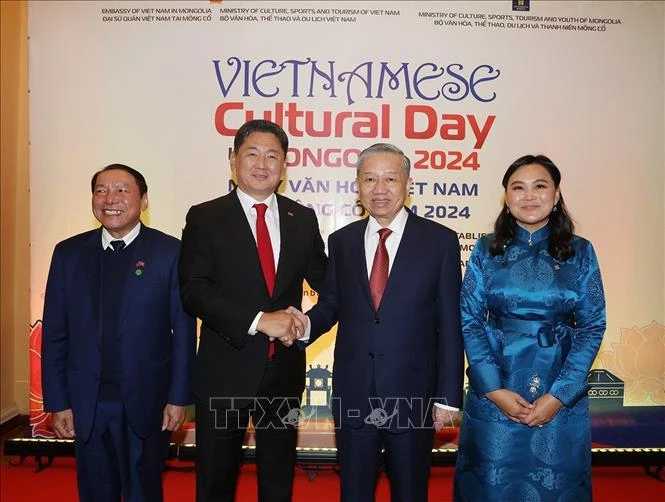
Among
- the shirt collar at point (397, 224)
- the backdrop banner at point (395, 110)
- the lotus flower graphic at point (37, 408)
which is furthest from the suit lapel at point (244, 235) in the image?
the lotus flower graphic at point (37, 408)

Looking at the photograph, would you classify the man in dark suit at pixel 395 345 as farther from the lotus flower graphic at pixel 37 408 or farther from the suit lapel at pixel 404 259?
the lotus flower graphic at pixel 37 408

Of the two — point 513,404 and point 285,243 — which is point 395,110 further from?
point 513,404

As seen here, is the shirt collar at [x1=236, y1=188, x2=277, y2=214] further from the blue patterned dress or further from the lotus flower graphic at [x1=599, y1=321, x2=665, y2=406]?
the lotus flower graphic at [x1=599, y1=321, x2=665, y2=406]

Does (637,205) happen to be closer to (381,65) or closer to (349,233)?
(381,65)

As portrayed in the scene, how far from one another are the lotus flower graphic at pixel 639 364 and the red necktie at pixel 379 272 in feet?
7.90

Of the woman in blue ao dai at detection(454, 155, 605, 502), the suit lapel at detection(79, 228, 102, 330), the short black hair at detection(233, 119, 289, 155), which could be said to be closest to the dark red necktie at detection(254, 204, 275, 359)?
the short black hair at detection(233, 119, 289, 155)

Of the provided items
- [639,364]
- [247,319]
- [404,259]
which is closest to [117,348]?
[247,319]

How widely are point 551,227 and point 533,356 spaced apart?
1.69 ft

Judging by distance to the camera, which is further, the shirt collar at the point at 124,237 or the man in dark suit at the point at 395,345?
the shirt collar at the point at 124,237

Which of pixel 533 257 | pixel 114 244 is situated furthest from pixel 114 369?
pixel 533 257

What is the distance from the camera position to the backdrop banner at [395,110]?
364cm

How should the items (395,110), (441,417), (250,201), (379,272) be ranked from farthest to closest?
(395,110) < (250,201) < (379,272) < (441,417)

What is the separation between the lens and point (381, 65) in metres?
3.65

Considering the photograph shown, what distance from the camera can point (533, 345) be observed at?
207 centimetres
